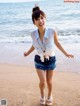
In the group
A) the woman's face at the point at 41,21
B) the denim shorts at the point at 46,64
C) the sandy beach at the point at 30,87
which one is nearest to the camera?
the woman's face at the point at 41,21

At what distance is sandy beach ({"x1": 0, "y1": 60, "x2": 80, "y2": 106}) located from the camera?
4871mm

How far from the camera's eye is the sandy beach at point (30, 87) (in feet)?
16.0

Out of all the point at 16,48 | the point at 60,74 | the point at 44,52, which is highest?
the point at 44,52

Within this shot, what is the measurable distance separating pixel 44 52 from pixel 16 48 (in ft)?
18.3

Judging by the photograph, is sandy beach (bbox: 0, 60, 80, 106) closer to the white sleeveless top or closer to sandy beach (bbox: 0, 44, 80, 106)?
sandy beach (bbox: 0, 44, 80, 106)

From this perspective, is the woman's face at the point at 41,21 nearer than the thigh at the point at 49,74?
Yes

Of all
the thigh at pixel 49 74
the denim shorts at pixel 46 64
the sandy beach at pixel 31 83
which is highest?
the denim shorts at pixel 46 64

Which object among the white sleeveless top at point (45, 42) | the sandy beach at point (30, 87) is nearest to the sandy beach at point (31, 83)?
the sandy beach at point (30, 87)

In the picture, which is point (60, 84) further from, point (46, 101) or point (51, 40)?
point (51, 40)

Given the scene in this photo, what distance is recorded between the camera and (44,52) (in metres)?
4.36

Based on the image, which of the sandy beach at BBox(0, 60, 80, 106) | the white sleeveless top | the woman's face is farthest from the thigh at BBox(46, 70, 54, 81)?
the woman's face

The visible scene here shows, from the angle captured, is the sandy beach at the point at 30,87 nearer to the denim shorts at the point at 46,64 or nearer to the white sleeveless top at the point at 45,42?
the denim shorts at the point at 46,64

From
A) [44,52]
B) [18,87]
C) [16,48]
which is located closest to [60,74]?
[18,87]

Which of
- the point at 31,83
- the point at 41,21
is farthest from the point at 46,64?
the point at 31,83
